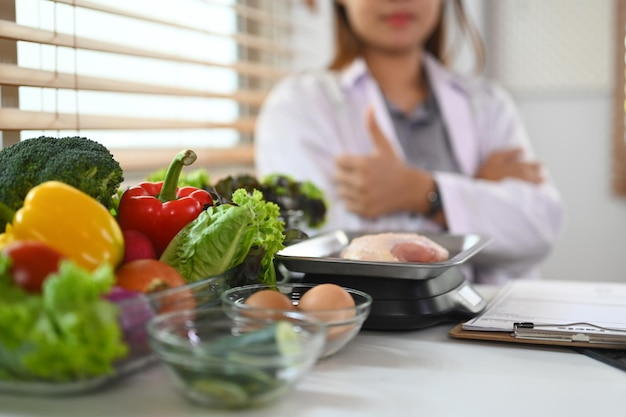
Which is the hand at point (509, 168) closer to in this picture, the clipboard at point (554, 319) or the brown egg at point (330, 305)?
the clipboard at point (554, 319)

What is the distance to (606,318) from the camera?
2.83ft

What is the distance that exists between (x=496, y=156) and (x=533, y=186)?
13 centimetres

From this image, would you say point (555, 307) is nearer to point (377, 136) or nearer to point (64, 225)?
point (64, 225)

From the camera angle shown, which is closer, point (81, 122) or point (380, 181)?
point (81, 122)

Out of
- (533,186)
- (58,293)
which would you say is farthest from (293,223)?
(533,186)

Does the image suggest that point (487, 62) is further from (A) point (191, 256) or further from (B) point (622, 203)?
(A) point (191, 256)

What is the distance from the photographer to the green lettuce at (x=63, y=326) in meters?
0.55

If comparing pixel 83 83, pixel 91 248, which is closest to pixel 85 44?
pixel 83 83

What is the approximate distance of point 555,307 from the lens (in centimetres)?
94

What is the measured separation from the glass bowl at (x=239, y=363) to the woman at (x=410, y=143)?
1062 millimetres

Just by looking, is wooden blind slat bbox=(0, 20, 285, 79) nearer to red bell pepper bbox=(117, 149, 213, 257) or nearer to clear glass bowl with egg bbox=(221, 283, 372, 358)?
red bell pepper bbox=(117, 149, 213, 257)

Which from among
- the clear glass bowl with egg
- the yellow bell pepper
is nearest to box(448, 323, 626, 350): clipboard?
the clear glass bowl with egg

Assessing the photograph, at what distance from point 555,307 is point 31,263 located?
0.64 m

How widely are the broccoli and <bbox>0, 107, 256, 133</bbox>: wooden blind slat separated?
0.27 metres
